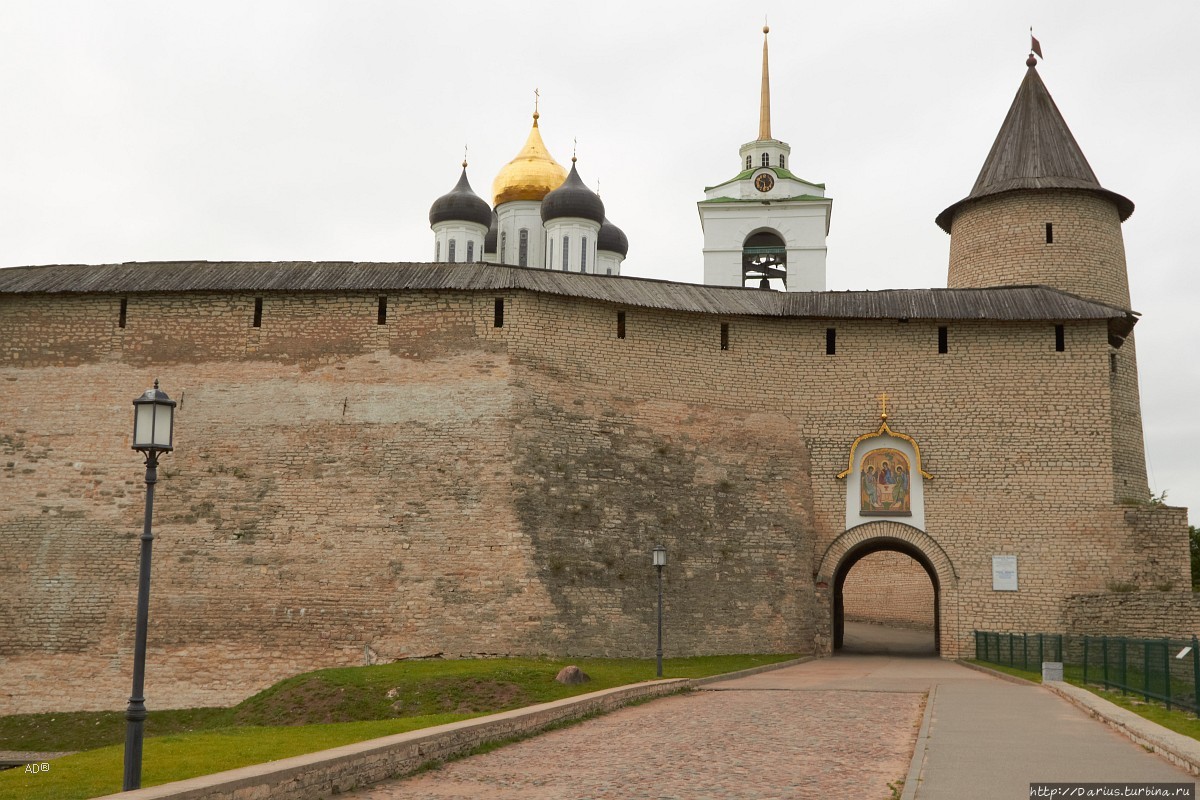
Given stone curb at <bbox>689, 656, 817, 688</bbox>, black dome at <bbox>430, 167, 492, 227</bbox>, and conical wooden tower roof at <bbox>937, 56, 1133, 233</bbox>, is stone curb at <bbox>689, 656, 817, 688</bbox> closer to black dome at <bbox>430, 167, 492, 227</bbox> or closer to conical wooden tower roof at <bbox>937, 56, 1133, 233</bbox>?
conical wooden tower roof at <bbox>937, 56, 1133, 233</bbox>

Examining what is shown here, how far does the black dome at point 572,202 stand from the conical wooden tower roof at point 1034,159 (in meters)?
11.4

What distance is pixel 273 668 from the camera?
1853 cm

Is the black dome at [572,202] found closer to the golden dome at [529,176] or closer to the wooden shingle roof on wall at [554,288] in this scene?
the golden dome at [529,176]

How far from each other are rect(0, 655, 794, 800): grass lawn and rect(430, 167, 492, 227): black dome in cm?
2074

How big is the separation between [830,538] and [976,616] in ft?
9.36

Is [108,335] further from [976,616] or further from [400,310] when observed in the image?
[976,616]

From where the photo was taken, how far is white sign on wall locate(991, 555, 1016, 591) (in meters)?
20.4

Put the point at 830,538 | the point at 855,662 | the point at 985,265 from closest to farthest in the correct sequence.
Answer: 1. the point at 855,662
2. the point at 830,538
3. the point at 985,265

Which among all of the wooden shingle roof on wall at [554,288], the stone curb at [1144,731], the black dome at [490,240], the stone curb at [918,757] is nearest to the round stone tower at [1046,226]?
the wooden shingle roof on wall at [554,288]

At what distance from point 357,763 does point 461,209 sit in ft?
99.1

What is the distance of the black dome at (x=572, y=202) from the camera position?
33969 mm

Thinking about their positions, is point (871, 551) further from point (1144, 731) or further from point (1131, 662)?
point (1144, 731)

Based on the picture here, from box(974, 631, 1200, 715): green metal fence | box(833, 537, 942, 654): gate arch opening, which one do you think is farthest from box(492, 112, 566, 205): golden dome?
box(974, 631, 1200, 715): green metal fence

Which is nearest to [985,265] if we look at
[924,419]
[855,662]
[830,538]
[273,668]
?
[924,419]
